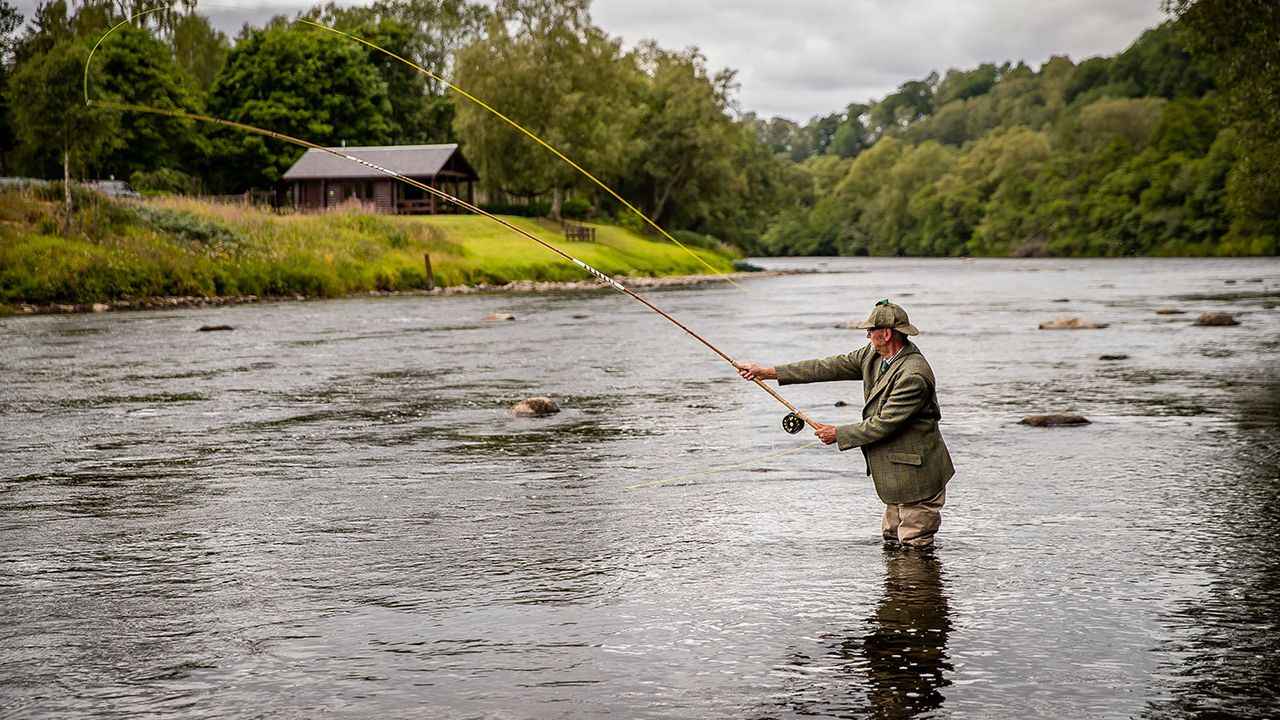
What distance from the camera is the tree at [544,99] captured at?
8106 cm

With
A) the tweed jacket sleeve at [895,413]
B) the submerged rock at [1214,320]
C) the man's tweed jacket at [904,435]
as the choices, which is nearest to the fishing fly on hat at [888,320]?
the man's tweed jacket at [904,435]

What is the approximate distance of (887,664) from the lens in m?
6.22

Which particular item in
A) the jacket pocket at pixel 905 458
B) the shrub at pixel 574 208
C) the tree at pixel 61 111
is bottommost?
the jacket pocket at pixel 905 458

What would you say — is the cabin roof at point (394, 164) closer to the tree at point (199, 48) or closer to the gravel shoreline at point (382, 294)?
the gravel shoreline at point (382, 294)

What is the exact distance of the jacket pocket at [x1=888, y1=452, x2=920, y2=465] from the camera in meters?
8.20

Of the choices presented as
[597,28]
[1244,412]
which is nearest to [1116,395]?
[1244,412]

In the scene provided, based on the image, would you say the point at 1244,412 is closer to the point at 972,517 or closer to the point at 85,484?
the point at 972,517

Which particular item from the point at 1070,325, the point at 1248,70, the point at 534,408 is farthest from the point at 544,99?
the point at 534,408

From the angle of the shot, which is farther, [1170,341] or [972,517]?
[1170,341]

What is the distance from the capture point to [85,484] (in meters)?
11.4

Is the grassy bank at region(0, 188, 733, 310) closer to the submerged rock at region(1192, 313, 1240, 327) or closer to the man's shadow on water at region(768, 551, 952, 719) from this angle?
the submerged rock at region(1192, 313, 1240, 327)

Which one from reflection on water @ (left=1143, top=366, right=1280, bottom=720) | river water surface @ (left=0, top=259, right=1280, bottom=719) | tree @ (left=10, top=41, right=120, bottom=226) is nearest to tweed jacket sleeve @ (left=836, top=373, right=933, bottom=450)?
river water surface @ (left=0, top=259, right=1280, bottom=719)

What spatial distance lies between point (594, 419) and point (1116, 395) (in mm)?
7237

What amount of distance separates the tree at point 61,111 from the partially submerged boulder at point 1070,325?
28.1m
